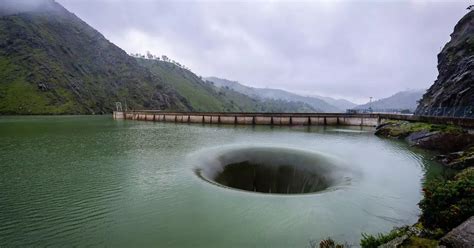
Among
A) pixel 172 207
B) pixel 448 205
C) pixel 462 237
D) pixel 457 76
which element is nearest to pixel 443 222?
pixel 448 205

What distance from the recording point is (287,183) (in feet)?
86.0

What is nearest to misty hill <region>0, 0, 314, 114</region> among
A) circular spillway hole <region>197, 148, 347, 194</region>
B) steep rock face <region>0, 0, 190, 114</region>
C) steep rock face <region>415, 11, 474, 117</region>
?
steep rock face <region>0, 0, 190, 114</region>

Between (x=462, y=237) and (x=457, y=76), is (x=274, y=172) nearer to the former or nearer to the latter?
(x=462, y=237)

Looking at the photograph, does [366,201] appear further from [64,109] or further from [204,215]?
[64,109]

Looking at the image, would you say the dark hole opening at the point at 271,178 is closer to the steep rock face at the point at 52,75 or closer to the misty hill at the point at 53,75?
the misty hill at the point at 53,75

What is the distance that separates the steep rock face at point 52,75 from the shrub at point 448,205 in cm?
15810

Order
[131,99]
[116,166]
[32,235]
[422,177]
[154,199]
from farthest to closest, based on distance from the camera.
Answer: [131,99], [116,166], [422,177], [154,199], [32,235]

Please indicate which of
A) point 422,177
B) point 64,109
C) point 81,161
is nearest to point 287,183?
point 422,177

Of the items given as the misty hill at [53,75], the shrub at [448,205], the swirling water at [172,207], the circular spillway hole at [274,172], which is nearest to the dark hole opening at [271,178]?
the circular spillway hole at [274,172]

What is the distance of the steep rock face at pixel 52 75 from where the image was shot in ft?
449

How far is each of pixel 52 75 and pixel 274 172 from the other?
16836 centimetres

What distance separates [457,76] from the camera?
2499 inches

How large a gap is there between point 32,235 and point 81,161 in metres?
17.4

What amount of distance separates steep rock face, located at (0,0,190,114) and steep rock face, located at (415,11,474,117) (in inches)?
6086
